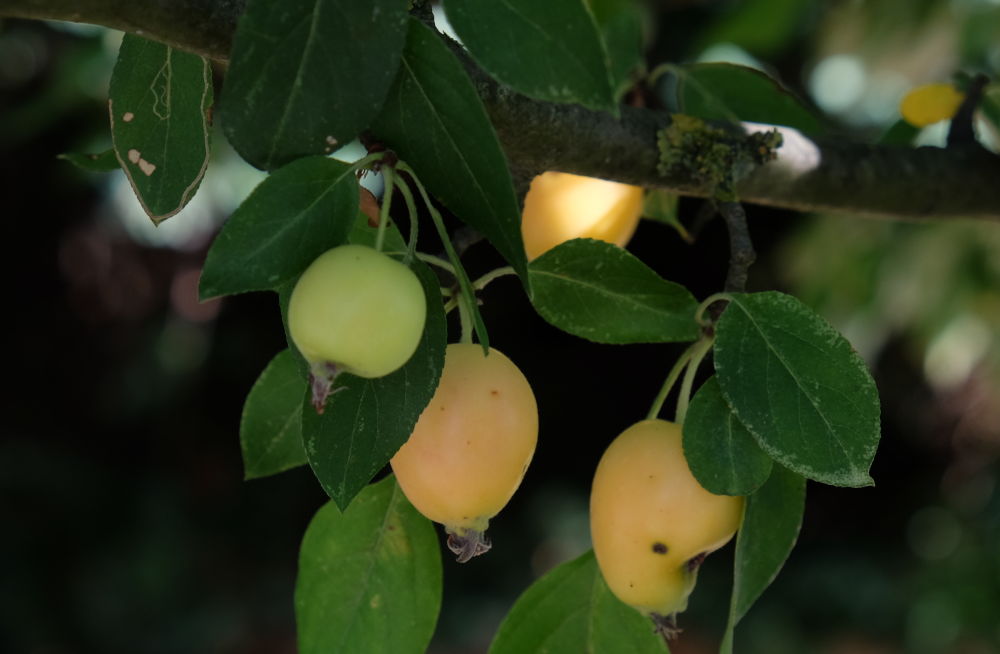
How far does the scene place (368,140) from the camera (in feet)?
1.06

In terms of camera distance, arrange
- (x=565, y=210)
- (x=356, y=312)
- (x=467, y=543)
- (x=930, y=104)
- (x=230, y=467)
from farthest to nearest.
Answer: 1. (x=230, y=467)
2. (x=930, y=104)
3. (x=565, y=210)
4. (x=467, y=543)
5. (x=356, y=312)

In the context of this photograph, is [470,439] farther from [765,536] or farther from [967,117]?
[967,117]

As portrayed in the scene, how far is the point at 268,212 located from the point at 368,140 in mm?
47

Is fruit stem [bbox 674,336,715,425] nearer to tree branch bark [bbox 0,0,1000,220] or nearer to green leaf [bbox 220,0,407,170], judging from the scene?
tree branch bark [bbox 0,0,1000,220]

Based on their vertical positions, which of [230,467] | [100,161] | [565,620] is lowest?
[230,467]

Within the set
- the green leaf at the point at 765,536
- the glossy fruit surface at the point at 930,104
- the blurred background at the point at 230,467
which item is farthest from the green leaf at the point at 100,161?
the blurred background at the point at 230,467

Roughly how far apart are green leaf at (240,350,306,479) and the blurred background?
1.42 metres

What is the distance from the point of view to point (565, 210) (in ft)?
1.62

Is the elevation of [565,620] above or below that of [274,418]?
below

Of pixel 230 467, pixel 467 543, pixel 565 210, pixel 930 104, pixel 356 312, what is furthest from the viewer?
pixel 230 467

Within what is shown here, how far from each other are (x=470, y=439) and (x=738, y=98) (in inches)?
14.6

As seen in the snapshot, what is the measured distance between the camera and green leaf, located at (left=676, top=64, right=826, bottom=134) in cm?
63

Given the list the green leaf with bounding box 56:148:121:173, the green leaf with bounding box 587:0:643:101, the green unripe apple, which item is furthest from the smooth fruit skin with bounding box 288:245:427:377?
the green leaf with bounding box 587:0:643:101

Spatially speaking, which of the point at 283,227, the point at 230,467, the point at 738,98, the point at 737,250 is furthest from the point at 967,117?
the point at 230,467
